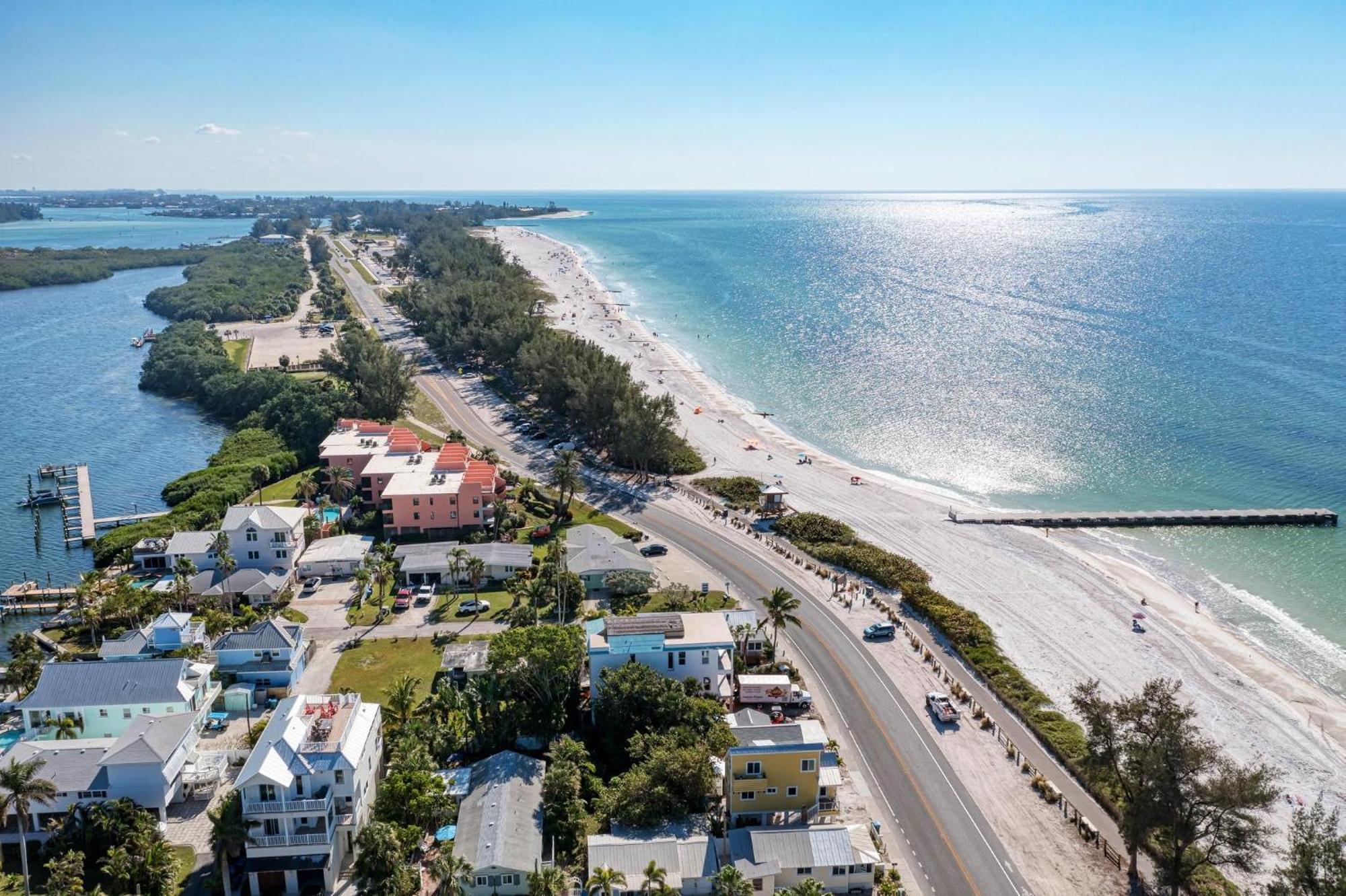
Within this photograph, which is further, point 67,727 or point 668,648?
point 668,648

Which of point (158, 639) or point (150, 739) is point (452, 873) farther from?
point (158, 639)

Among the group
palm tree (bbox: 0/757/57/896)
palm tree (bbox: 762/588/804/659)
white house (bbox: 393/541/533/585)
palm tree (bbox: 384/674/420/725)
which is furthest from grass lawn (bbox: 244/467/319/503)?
palm tree (bbox: 762/588/804/659)

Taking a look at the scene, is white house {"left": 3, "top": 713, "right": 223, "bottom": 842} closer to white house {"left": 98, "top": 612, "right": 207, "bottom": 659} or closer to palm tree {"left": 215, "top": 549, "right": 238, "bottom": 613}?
white house {"left": 98, "top": 612, "right": 207, "bottom": 659}

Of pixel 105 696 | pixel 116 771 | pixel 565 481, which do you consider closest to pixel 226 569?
pixel 105 696

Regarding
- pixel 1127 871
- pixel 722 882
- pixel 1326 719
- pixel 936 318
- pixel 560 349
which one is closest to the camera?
pixel 722 882

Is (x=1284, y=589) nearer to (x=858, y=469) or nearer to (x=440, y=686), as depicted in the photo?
(x=858, y=469)

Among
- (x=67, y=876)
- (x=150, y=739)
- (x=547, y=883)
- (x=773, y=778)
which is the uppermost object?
(x=150, y=739)

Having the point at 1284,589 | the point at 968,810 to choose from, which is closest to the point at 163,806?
the point at 968,810
